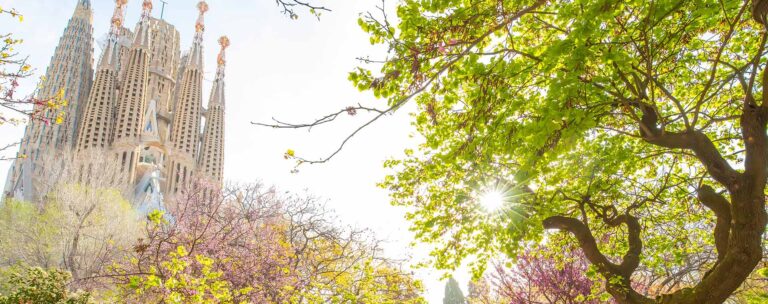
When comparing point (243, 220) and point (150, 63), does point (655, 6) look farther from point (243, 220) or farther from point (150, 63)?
point (150, 63)

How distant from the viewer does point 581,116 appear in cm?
489

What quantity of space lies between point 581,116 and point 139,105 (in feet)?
250

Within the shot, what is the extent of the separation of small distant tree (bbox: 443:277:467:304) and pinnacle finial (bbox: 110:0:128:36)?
61506 mm

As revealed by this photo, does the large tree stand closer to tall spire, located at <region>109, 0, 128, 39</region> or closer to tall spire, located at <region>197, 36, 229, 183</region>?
tall spire, located at <region>197, 36, 229, 183</region>

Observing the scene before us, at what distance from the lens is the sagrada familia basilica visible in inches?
2633

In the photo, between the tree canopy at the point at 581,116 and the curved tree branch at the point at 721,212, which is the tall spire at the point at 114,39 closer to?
the tree canopy at the point at 581,116

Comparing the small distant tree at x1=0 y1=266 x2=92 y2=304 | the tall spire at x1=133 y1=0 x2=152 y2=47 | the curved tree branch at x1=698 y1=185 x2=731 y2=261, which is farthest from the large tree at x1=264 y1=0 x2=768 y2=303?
the tall spire at x1=133 y1=0 x2=152 y2=47

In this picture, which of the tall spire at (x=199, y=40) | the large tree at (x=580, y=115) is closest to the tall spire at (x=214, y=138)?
the tall spire at (x=199, y=40)

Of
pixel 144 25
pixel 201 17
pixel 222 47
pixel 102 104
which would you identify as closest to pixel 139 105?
pixel 102 104

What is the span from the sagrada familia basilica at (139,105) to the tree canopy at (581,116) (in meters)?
63.8

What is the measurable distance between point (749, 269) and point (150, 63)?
282 ft

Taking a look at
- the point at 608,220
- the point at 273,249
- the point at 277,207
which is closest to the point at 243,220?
the point at 277,207

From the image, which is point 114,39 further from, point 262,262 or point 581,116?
point 581,116

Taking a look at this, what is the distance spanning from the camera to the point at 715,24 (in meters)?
6.16
